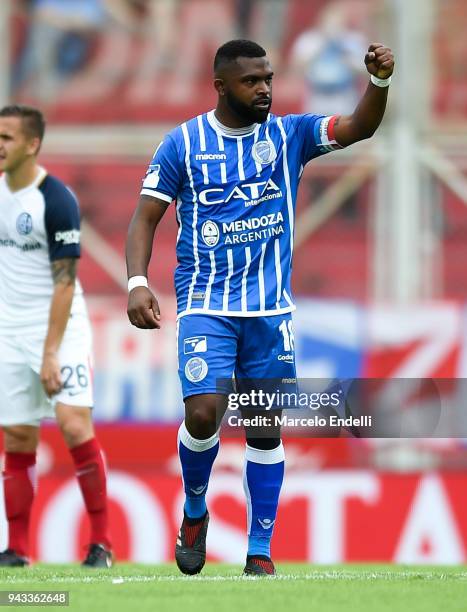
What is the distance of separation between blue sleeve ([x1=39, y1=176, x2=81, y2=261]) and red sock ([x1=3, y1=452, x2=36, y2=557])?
936mm

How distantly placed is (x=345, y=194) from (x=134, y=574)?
27.3 ft

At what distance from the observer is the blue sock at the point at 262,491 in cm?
540

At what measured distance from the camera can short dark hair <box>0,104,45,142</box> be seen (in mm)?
6797

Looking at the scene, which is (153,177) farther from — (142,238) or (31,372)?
Result: (31,372)

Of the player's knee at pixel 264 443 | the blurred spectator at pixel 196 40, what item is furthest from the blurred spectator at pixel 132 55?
the player's knee at pixel 264 443

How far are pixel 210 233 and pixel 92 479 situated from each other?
1803 millimetres

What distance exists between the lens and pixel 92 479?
6.74 metres

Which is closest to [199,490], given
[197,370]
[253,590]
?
[197,370]

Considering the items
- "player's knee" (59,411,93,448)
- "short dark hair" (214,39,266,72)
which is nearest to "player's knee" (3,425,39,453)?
"player's knee" (59,411,93,448)

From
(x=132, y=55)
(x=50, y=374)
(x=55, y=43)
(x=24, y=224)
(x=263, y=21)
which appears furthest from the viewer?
(x=132, y=55)

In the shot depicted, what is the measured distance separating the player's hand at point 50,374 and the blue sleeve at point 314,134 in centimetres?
165

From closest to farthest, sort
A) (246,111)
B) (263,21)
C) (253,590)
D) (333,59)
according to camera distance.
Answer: (253,590) → (246,111) → (333,59) → (263,21)

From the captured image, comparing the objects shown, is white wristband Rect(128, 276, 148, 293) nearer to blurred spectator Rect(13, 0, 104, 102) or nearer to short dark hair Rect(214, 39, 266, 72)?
short dark hair Rect(214, 39, 266, 72)

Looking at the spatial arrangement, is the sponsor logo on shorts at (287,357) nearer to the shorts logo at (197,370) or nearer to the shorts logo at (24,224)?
the shorts logo at (197,370)
